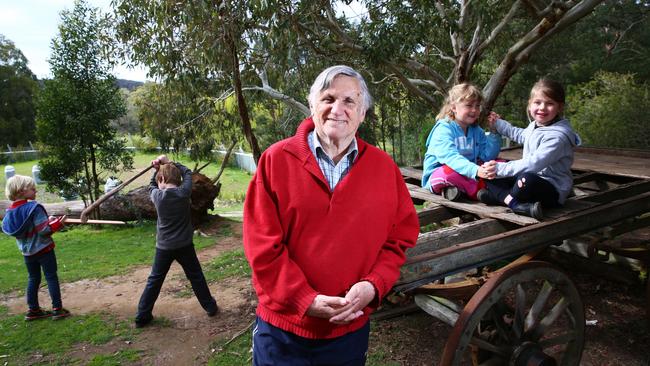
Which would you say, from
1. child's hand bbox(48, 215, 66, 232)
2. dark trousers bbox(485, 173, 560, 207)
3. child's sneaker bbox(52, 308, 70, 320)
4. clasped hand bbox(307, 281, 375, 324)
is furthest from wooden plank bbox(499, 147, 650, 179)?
child's sneaker bbox(52, 308, 70, 320)

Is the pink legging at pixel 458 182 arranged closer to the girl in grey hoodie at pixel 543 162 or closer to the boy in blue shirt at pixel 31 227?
the girl in grey hoodie at pixel 543 162

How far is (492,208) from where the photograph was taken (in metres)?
3.08

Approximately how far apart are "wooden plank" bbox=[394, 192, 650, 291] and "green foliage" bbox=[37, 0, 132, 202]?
372 inches

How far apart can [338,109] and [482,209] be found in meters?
1.75

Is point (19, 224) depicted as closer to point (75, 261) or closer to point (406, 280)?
point (75, 261)

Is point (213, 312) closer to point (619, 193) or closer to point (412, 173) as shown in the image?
point (412, 173)

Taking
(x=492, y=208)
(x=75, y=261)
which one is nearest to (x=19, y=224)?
(x=75, y=261)

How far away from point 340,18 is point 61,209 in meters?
7.89

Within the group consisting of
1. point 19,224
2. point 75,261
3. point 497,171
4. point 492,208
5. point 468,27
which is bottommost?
point 75,261

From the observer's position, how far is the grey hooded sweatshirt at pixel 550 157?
2850mm

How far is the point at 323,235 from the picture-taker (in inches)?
65.4

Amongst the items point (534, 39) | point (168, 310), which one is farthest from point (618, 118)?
point (168, 310)

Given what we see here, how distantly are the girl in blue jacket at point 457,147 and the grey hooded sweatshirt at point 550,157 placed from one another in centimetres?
21

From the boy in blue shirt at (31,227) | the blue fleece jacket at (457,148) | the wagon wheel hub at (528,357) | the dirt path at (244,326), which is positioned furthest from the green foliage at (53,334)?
the wagon wheel hub at (528,357)
